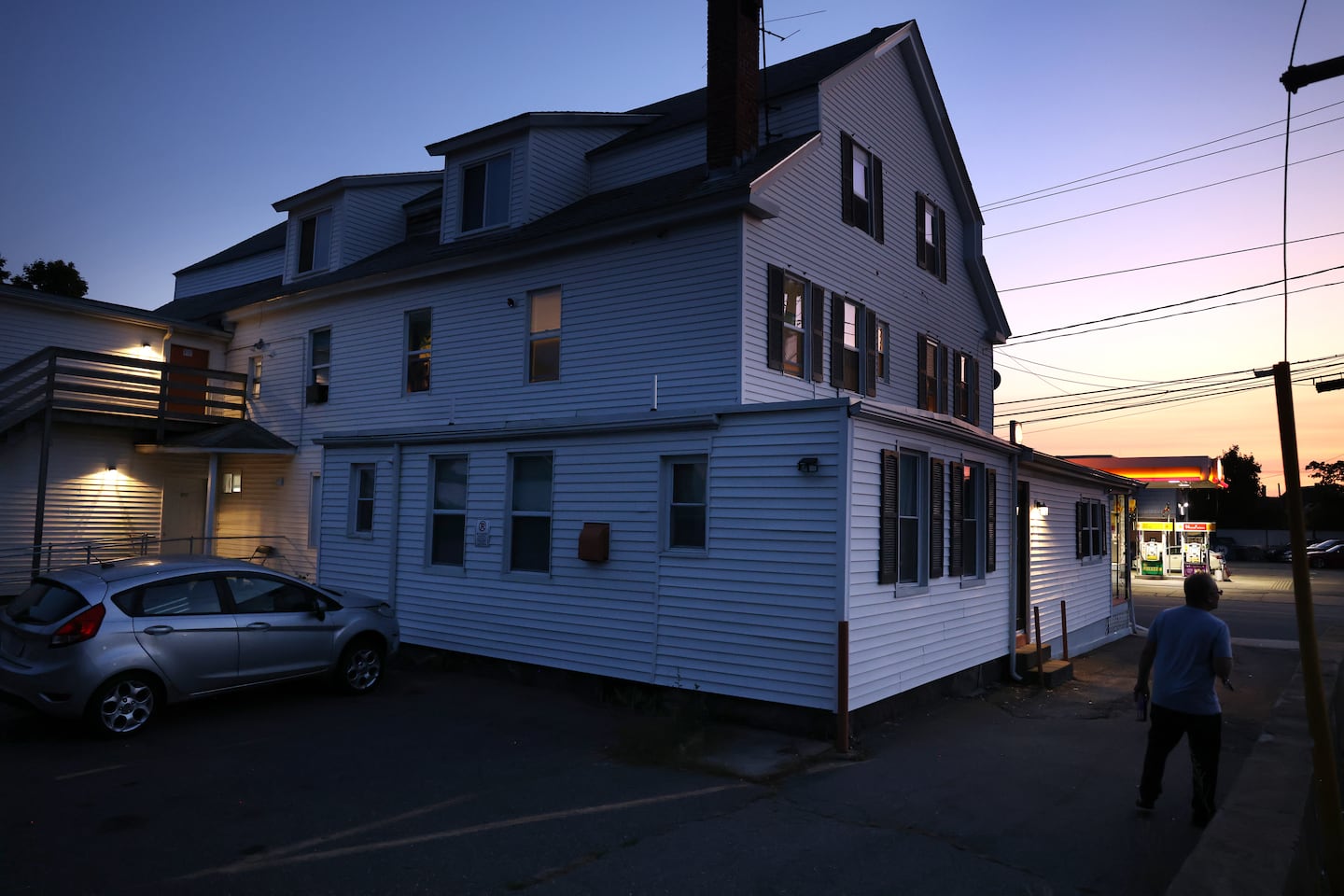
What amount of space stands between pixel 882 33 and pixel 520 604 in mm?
12127

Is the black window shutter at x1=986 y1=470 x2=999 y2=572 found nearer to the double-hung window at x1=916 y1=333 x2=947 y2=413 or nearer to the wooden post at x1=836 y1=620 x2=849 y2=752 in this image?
the double-hung window at x1=916 y1=333 x2=947 y2=413

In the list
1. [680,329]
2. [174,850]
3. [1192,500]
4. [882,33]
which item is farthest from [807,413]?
[1192,500]

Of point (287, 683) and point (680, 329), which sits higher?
point (680, 329)

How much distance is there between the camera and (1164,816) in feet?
22.6

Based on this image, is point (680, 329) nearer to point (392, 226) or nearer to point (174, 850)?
point (174, 850)

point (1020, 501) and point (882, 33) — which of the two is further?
point (882, 33)

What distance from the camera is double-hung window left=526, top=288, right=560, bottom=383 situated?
13617 mm

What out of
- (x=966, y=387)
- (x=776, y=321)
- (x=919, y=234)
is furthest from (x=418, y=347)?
(x=966, y=387)

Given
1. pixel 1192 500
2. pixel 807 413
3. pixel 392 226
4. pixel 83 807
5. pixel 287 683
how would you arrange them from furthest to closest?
pixel 1192 500, pixel 392 226, pixel 287 683, pixel 807 413, pixel 83 807

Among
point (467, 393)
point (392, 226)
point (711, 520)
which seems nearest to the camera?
point (711, 520)

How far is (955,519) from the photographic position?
11781 mm

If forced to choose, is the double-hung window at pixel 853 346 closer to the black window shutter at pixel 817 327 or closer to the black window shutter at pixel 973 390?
the black window shutter at pixel 817 327

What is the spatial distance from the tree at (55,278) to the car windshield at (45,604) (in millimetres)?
32873

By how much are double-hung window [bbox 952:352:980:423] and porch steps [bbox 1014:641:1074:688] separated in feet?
20.9
